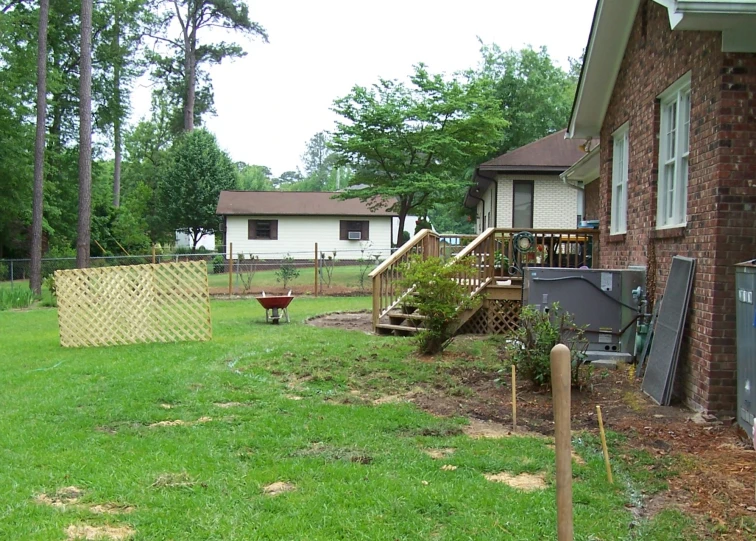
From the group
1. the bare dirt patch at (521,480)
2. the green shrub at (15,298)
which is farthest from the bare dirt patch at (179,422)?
the green shrub at (15,298)

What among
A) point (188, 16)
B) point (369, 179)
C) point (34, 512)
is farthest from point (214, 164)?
point (34, 512)

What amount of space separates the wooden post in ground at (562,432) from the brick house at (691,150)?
13.1ft

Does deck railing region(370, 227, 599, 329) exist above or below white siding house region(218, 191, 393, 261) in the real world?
below

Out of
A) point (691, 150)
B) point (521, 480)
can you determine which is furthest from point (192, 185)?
point (521, 480)

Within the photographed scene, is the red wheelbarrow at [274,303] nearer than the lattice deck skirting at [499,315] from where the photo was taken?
No

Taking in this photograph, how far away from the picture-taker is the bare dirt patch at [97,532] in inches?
137

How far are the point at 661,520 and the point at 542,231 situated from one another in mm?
7998

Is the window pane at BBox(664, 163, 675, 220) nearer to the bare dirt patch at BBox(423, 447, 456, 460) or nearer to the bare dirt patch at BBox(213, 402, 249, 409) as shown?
the bare dirt patch at BBox(423, 447, 456, 460)

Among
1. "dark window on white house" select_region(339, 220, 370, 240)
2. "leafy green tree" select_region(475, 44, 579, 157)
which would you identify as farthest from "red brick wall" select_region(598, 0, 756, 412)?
"dark window on white house" select_region(339, 220, 370, 240)

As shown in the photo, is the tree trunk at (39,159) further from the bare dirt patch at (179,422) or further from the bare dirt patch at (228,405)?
the bare dirt patch at (179,422)

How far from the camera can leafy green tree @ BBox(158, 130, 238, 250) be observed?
3594cm

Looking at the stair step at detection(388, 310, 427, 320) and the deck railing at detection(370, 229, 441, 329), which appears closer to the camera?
the stair step at detection(388, 310, 427, 320)

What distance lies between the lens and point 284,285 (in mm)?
22141

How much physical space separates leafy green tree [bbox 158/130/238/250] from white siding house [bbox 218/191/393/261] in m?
2.10
